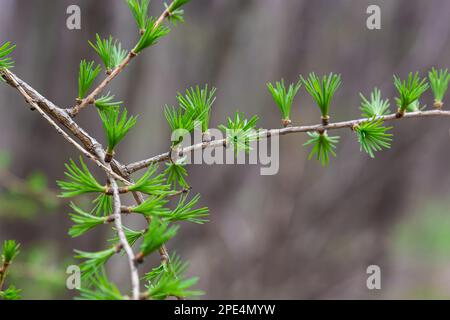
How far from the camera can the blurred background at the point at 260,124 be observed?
6.83ft

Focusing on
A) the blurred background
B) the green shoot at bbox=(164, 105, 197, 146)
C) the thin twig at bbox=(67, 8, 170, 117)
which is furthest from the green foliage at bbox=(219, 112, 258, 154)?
the blurred background

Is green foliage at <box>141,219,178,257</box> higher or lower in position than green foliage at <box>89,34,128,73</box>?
lower

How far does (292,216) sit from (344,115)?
0.60 m

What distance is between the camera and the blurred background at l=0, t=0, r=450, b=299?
2.08 m

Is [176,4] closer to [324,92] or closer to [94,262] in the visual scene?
[324,92]

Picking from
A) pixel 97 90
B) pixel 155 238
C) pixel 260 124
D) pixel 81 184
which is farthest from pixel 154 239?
pixel 260 124

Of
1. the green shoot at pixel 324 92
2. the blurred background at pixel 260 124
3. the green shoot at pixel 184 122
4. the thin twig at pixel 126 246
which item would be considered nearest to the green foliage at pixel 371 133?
the green shoot at pixel 324 92

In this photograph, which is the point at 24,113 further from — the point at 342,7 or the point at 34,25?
the point at 342,7

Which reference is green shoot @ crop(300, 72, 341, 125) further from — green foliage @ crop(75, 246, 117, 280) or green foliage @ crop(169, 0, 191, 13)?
green foliage @ crop(75, 246, 117, 280)

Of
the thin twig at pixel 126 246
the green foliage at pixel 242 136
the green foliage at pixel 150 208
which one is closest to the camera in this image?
the thin twig at pixel 126 246

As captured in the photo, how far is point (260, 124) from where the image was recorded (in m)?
2.54

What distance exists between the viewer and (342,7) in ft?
8.29

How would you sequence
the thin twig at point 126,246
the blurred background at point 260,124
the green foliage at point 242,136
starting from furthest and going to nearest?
the blurred background at point 260,124
the green foliage at point 242,136
the thin twig at point 126,246

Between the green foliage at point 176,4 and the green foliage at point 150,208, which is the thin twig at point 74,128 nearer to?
the green foliage at point 150,208
